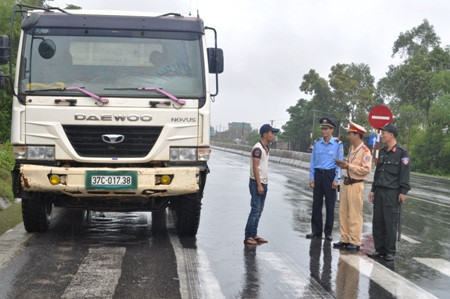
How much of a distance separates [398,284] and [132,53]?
4.42m

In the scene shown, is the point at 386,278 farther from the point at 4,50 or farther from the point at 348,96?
the point at 348,96

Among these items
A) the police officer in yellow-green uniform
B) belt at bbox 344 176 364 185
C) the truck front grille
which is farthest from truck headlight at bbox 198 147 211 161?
belt at bbox 344 176 364 185

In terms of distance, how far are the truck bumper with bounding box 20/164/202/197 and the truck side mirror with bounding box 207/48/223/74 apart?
1.51 meters

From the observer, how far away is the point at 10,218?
34.4ft

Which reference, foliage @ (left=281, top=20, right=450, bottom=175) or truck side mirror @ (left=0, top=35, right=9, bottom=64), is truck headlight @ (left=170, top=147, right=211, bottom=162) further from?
foliage @ (left=281, top=20, right=450, bottom=175)

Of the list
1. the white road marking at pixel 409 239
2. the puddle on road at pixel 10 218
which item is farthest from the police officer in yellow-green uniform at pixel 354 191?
the puddle on road at pixel 10 218

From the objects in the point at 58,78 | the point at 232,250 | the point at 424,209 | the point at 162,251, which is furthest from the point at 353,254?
the point at 424,209

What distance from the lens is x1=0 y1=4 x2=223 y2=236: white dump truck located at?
803 centimetres

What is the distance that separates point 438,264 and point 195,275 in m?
3.40

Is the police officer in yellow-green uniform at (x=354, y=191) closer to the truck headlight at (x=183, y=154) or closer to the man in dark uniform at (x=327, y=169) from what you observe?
the man in dark uniform at (x=327, y=169)

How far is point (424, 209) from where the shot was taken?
1556 centimetres

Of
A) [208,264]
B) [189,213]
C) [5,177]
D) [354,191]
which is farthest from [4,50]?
[5,177]

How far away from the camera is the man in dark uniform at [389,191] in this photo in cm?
840

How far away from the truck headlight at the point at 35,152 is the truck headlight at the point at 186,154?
59.2 inches
